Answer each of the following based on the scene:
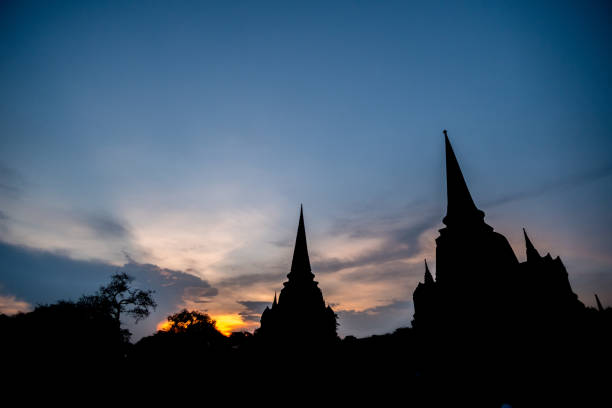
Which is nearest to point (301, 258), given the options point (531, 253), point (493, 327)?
point (493, 327)

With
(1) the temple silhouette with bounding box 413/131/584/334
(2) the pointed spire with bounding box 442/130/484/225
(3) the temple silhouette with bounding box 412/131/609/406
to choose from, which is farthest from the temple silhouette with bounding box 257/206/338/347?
(2) the pointed spire with bounding box 442/130/484/225

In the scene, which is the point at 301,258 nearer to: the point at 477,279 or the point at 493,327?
the point at 477,279

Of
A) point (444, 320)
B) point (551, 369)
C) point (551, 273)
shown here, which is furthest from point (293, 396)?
point (551, 273)

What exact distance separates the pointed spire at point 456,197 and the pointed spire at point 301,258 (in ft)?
58.4

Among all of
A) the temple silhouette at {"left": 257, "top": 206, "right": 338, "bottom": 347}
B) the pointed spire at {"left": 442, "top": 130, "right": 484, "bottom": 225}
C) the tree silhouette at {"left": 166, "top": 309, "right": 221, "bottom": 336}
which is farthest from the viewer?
the tree silhouette at {"left": 166, "top": 309, "right": 221, "bottom": 336}

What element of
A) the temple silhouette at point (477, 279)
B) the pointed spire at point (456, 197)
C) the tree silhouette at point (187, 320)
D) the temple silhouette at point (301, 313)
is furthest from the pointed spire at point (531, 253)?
the tree silhouette at point (187, 320)

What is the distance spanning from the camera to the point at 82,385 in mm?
10891

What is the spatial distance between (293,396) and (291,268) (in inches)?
479

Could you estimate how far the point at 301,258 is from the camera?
30516 millimetres

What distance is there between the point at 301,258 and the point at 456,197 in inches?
740

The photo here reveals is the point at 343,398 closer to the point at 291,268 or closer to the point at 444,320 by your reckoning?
the point at 444,320

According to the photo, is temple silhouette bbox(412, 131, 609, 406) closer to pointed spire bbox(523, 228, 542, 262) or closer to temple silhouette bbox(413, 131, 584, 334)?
temple silhouette bbox(413, 131, 584, 334)

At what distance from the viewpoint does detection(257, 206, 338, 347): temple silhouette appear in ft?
83.8

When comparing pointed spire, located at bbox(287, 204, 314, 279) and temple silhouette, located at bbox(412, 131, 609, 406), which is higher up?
pointed spire, located at bbox(287, 204, 314, 279)
